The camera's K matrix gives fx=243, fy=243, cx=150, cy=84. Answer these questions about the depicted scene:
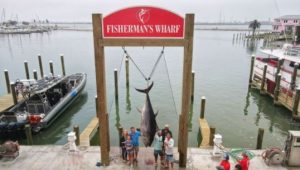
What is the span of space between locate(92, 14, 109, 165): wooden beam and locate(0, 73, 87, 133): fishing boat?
7019 millimetres

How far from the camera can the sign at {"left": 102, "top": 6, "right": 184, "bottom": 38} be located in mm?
6496

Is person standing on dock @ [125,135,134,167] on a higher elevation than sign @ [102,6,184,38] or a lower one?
lower

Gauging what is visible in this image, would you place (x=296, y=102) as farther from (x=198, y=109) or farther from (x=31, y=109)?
(x=31, y=109)

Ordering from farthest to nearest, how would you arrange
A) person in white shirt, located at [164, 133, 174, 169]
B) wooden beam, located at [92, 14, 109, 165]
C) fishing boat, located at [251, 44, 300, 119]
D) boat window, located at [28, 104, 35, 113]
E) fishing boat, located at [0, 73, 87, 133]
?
fishing boat, located at [251, 44, 300, 119], boat window, located at [28, 104, 35, 113], fishing boat, located at [0, 73, 87, 133], person in white shirt, located at [164, 133, 174, 169], wooden beam, located at [92, 14, 109, 165]

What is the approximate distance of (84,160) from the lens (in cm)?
786

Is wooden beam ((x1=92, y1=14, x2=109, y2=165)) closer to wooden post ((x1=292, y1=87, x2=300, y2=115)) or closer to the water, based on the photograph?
the water

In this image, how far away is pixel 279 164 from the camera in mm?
7645

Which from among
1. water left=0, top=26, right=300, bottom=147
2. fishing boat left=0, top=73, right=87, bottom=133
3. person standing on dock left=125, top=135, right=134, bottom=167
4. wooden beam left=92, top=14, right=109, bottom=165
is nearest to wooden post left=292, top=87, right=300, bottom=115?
water left=0, top=26, right=300, bottom=147

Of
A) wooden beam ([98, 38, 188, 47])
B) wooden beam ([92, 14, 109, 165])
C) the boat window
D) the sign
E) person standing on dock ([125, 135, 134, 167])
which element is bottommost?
the boat window

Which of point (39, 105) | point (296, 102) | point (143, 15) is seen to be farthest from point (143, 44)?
point (296, 102)

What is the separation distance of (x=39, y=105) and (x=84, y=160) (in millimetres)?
7423

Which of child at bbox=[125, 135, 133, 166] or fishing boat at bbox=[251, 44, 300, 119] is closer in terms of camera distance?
child at bbox=[125, 135, 133, 166]

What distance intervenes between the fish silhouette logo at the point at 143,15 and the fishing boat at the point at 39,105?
9.13 metres

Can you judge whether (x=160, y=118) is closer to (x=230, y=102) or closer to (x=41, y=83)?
(x=230, y=102)
